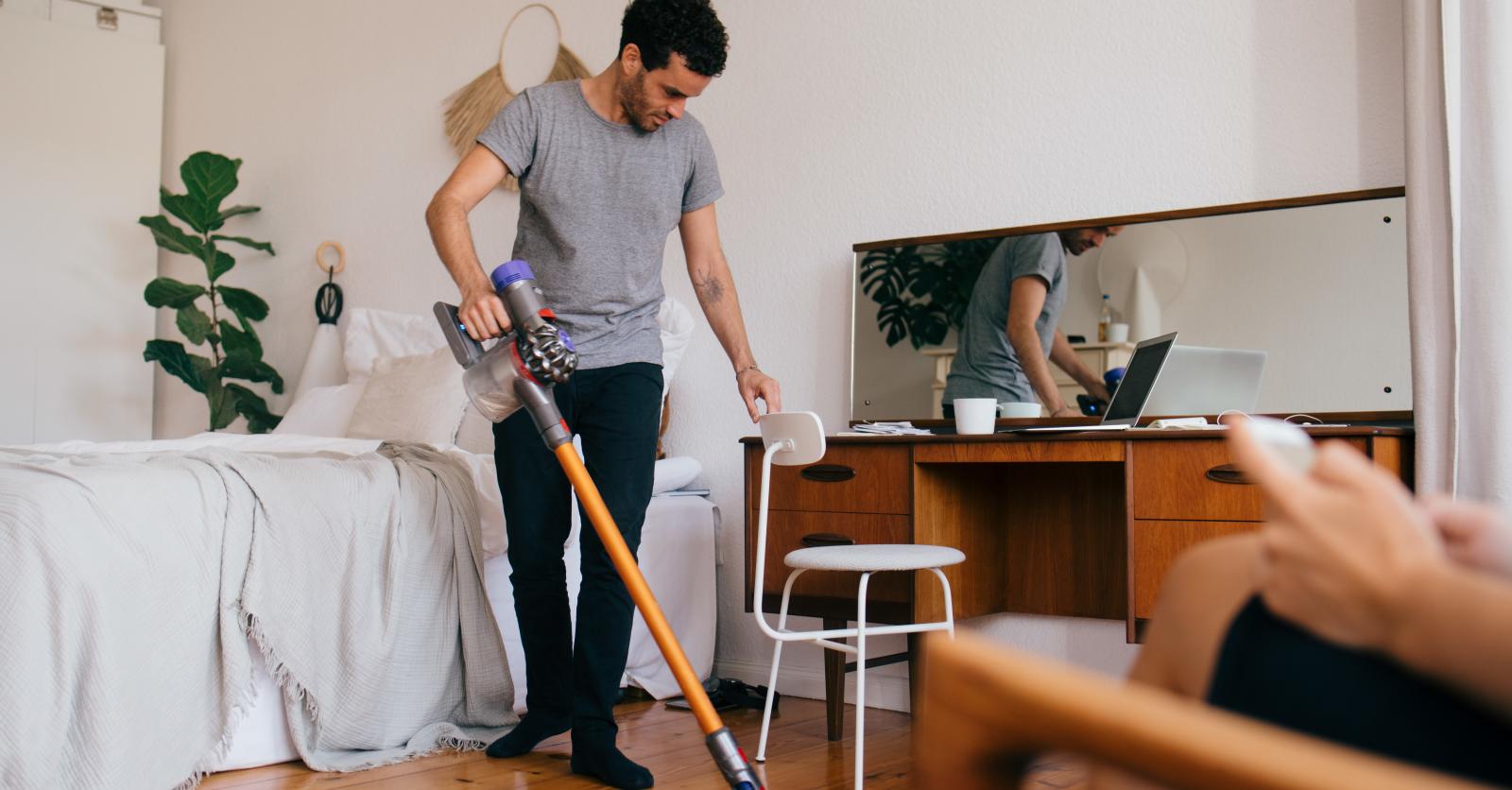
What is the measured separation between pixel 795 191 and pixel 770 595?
120 cm

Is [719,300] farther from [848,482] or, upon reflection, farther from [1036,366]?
[1036,366]

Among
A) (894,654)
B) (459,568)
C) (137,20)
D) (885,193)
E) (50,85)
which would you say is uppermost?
(137,20)

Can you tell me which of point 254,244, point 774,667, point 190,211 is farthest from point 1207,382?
point 190,211

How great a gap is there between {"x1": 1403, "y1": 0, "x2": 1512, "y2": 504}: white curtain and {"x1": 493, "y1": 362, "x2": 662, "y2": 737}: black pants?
4.79ft

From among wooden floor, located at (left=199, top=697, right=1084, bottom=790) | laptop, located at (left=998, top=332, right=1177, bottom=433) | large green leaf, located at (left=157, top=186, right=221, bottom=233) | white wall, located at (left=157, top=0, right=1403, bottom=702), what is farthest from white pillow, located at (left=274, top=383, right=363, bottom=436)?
laptop, located at (left=998, top=332, right=1177, bottom=433)

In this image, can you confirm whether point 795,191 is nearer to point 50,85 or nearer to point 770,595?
point 770,595

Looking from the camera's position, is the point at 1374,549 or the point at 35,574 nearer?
the point at 1374,549

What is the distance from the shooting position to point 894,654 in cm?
282

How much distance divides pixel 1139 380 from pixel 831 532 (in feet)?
2.52

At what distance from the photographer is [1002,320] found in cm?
297

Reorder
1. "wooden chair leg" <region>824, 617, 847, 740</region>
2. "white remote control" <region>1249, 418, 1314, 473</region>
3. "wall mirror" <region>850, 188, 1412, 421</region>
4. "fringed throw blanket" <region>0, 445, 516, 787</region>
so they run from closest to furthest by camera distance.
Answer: "white remote control" <region>1249, 418, 1314, 473</region> → "fringed throw blanket" <region>0, 445, 516, 787</region> → "wall mirror" <region>850, 188, 1412, 421</region> → "wooden chair leg" <region>824, 617, 847, 740</region>

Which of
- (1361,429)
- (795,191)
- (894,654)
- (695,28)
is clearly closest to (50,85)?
(795,191)

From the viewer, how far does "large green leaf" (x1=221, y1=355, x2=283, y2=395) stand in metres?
4.57

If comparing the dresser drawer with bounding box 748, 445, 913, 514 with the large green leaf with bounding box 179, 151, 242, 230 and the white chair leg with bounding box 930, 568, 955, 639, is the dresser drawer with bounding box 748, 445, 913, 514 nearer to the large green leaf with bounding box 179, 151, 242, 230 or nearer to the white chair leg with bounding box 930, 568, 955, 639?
the white chair leg with bounding box 930, 568, 955, 639
